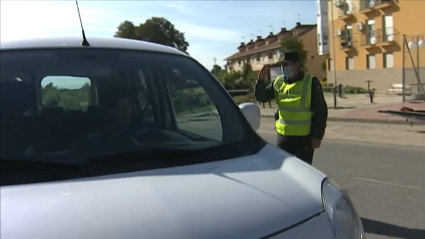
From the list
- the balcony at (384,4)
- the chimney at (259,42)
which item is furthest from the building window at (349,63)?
the chimney at (259,42)

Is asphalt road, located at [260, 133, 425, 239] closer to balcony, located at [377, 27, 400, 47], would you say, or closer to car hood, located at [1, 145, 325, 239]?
car hood, located at [1, 145, 325, 239]

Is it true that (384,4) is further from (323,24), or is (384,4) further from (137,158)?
(137,158)

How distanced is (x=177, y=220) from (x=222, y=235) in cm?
18

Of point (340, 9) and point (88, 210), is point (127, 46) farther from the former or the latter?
point (340, 9)

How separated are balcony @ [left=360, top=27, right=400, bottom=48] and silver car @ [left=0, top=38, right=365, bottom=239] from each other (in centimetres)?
4306

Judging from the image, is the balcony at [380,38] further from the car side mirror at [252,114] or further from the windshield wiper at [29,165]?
the windshield wiper at [29,165]

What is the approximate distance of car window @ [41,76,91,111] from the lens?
2.89 m

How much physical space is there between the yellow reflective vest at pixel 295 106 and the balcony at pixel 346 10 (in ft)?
150

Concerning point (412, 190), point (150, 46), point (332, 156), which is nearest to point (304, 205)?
point (150, 46)

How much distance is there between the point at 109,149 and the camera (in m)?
2.54

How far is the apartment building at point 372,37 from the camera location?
1614 inches

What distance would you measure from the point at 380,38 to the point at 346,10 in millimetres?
6162

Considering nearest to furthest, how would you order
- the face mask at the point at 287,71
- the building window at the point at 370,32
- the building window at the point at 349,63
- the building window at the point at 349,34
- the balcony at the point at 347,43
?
the face mask at the point at 287,71 → the building window at the point at 370,32 → the balcony at the point at 347,43 → the building window at the point at 349,34 → the building window at the point at 349,63

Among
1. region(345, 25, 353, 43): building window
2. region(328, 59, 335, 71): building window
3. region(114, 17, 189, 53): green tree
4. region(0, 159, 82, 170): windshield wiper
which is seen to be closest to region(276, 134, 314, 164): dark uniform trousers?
region(0, 159, 82, 170): windshield wiper
